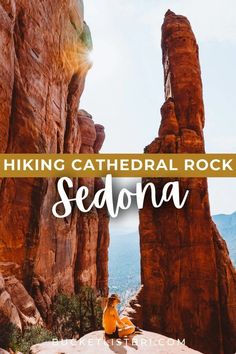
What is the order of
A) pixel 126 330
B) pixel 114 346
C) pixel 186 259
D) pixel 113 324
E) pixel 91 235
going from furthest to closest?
pixel 91 235
pixel 186 259
pixel 126 330
pixel 113 324
pixel 114 346

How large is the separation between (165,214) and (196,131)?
31.6ft

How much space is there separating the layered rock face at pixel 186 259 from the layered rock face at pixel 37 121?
30.1 ft

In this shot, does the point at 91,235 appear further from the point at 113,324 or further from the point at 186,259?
the point at 113,324

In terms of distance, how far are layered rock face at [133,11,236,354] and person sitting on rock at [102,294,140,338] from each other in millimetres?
21978

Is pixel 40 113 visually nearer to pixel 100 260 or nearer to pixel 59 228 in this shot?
pixel 59 228

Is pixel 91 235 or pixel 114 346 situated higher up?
pixel 91 235

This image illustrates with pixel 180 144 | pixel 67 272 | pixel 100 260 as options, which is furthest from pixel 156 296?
pixel 100 260

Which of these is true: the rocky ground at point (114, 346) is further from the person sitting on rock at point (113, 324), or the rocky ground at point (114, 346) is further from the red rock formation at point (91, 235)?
the red rock formation at point (91, 235)

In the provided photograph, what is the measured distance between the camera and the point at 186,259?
3142 cm

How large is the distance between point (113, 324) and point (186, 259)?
76.3 feet

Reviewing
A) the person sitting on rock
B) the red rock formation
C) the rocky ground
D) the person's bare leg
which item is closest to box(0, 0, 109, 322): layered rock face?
the red rock formation

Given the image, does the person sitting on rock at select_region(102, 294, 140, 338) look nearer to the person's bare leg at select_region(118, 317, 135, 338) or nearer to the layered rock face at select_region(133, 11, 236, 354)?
the person's bare leg at select_region(118, 317, 135, 338)

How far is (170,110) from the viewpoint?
36.4 m

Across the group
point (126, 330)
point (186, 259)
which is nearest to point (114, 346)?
point (126, 330)
